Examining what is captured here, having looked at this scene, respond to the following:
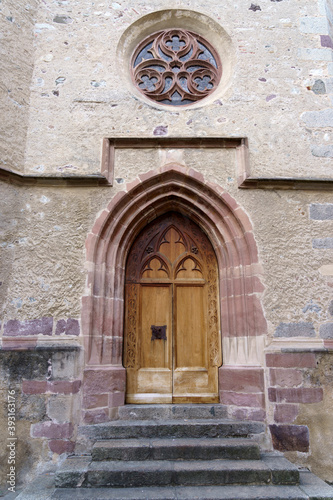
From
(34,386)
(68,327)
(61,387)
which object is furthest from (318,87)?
(34,386)

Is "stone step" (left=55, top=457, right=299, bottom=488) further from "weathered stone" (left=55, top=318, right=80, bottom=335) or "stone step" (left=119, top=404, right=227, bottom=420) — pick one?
"weathered stone" (left=55, top=318, right=80, bottom=335)

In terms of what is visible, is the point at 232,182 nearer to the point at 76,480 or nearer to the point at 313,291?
the point at 313,291

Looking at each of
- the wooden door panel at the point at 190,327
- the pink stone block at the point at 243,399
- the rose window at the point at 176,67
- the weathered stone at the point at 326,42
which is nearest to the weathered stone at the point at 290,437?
the pink stone block at the point at 243,399

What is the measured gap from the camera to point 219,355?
412 cm

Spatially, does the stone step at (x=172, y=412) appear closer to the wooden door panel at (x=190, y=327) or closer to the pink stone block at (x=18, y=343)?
the wooden door panel at (x=190, y=327)

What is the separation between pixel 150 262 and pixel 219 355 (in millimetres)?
1384

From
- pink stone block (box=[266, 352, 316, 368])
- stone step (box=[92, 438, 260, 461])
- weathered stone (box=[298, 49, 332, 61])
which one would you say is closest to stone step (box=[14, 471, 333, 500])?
stone step (box=[92, 438, 260, 461])

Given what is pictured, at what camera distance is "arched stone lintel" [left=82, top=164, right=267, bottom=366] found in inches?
151

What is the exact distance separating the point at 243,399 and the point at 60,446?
188cm

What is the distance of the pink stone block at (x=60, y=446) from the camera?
339cm

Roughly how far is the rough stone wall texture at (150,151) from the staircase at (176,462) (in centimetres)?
31

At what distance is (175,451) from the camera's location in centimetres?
321

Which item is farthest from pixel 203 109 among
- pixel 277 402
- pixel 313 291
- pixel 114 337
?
pixel 277 402

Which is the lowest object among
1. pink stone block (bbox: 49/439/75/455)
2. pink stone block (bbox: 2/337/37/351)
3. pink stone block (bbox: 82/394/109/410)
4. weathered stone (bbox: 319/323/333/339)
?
pink stone block (bbox: 49/439/75/455)
